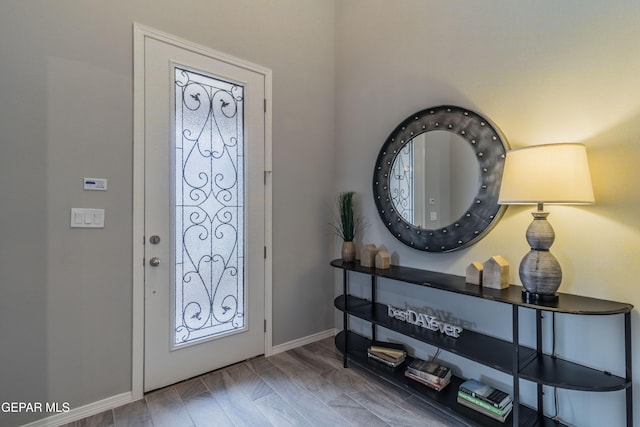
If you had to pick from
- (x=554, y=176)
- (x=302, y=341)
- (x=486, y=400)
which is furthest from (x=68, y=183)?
(x=486, y=400)

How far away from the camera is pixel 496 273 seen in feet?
5.63

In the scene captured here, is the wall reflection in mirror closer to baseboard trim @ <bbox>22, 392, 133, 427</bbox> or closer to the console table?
the console table

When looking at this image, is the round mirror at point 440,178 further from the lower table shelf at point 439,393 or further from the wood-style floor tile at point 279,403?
the wood-style floor tile at point 279,403

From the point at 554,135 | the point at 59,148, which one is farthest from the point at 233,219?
the point at 554,135

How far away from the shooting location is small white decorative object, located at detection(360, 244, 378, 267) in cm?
240

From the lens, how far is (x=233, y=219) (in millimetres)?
2398

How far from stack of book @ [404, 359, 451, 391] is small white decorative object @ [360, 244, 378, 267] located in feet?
2.49

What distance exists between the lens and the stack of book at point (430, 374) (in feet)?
6.28

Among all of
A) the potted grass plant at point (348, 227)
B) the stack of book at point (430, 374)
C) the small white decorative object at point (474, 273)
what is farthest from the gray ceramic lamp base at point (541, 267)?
the potted grass plant at point (348, 227)

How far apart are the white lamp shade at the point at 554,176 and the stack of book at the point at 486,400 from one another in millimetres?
1116

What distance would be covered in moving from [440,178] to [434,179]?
1.9 inches

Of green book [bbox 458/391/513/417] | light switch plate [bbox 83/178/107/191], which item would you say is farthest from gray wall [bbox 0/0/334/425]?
green book [bbox 458/391/513/417]

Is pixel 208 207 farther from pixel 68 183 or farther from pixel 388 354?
pixel 388 354

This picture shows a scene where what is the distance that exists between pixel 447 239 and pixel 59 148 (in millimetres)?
2456
